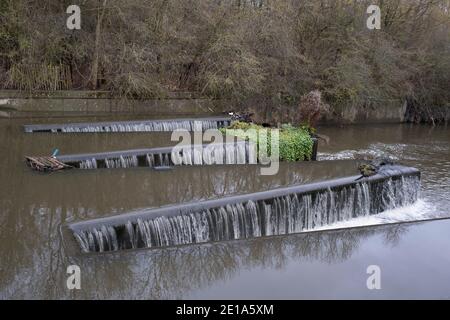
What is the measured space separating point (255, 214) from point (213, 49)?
11678 mm

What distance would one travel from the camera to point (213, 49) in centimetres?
1767

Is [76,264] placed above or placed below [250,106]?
below

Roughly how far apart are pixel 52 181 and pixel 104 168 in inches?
53.8

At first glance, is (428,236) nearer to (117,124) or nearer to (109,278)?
(109,278)

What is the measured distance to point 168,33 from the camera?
1744cm

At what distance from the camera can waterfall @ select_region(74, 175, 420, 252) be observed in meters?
6.00

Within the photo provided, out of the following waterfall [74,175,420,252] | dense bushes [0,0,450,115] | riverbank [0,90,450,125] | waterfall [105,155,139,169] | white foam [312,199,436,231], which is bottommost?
white foam [312,199,436,231]

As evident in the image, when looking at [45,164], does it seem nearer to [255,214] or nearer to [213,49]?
[255,214]

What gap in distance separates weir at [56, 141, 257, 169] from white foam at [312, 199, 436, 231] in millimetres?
3099

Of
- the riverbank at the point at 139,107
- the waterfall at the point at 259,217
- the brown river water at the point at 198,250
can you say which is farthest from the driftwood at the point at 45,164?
the riverbank at the point at 139,107

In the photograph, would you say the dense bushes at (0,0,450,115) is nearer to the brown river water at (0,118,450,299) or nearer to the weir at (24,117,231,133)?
the weir at (24,117,231,133)

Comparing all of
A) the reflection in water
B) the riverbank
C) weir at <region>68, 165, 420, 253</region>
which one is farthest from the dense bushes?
the reflection in water

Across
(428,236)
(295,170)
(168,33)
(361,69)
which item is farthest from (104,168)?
(361,69)

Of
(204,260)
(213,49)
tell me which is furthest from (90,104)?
(204,260)
